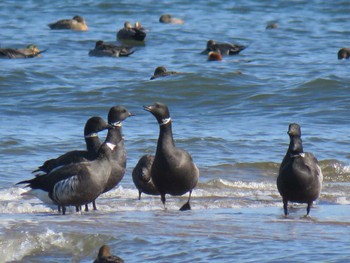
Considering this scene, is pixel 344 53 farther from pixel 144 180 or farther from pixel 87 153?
pixel 87 153

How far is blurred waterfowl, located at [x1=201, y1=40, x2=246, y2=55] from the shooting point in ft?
89.5

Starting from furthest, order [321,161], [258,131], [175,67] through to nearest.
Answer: [175,67]
[258,131]
[321,161]

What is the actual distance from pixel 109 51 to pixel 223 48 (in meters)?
2.86

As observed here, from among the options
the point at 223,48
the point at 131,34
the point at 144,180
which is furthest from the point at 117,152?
the point at 131,34

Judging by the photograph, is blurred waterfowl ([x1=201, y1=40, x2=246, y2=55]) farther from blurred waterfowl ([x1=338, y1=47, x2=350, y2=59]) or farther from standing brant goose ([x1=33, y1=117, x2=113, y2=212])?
standing brant goose ([x1=33, y1=117, x2=113, y2=212])

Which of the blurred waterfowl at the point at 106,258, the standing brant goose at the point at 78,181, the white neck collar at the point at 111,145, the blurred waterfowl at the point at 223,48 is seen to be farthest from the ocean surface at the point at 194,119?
the blurred waterfowl at the point at 106,258

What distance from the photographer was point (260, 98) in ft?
69.2

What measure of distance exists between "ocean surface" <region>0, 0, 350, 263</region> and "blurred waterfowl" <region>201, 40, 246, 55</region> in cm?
30

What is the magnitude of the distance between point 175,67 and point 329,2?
45.4ft

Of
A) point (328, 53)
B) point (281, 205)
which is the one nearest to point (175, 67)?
point (328, 53)

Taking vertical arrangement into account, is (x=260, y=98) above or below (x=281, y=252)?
below

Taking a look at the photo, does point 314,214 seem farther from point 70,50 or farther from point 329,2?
point 329,2

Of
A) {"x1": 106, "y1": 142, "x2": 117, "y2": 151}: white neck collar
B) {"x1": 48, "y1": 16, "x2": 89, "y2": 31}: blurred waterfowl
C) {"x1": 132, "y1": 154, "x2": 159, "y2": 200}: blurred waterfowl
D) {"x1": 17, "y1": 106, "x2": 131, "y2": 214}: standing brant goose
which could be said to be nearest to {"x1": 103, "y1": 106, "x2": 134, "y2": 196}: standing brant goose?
{"x1": 106, "y1": 142, "x2": 117, "y2": 151}: white neck collar

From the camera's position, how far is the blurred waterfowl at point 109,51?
88.5ft
